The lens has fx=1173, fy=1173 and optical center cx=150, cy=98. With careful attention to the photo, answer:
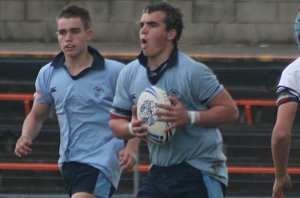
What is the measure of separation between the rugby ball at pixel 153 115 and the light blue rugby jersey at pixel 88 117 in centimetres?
110

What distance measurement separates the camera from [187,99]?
22.1 ft

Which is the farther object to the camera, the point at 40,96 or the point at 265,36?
the point at 265,36

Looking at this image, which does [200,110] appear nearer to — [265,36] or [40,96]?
[40,96]

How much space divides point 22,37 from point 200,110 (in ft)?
34.0

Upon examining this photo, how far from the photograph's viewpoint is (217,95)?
6.75 metres

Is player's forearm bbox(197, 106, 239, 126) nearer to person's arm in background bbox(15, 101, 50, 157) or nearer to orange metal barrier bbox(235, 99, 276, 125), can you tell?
person's arm in background bbox(15, 101, 50, 157)

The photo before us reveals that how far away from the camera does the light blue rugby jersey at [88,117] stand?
7758 millimetres

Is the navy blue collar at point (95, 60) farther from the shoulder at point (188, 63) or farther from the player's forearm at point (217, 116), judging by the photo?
the player's forearm at point (217, 116)

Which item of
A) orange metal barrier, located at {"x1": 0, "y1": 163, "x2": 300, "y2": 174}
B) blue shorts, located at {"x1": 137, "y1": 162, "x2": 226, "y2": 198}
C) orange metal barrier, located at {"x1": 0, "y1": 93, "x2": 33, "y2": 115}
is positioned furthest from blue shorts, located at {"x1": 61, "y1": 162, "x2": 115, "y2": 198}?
orange metal barrier, located at {"x1": 0, "y1": 93, "x2": 33, "y2": 115}

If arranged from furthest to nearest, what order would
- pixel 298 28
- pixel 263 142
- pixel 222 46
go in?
pixel 222 46 → pixel 263 142 → pixel 298 28

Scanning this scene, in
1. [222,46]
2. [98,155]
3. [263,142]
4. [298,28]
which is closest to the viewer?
[298,28]

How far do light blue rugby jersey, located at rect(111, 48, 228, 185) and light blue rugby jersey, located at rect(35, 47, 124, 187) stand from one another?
2.72ft

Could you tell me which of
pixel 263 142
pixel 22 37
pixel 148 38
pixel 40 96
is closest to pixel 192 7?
pixel 22 37

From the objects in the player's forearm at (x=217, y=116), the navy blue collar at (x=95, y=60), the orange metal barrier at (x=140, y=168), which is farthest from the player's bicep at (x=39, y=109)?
the orange metal barrier at (x=140, y=168)
